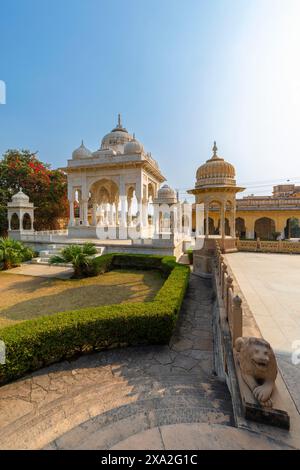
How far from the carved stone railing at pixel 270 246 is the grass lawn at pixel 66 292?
583 cm

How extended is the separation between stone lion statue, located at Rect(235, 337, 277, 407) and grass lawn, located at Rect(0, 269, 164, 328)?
5222 millimetres

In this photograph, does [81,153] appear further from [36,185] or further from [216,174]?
[216,174]

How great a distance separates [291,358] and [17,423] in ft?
12.4

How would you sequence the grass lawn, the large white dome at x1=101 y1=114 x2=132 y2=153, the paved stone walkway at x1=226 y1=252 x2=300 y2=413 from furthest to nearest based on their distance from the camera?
1. the large white dome at x1=101 y1=114 x2=132 y2=153
2. the grass lawn
3. the paved stone walkway at x1=226 y1=252 x2=300 y2=413

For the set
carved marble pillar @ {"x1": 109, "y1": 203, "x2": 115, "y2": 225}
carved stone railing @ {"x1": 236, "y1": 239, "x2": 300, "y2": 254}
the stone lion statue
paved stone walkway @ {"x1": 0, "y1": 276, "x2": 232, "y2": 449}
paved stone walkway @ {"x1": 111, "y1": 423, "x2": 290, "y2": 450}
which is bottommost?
paved stone walkway @ {"x1": 0, "y1": 276, "x2": 232, "y2": 449}

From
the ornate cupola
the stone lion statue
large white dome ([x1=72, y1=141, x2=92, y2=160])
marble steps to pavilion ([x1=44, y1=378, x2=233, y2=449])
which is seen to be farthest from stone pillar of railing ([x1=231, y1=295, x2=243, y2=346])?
large white dome ([x1=72, y1=141, x2=92, y2=160])

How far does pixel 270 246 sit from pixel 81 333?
12.3 metres

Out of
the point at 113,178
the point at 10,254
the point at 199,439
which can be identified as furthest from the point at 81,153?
the point at 199,439

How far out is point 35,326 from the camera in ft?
13.4

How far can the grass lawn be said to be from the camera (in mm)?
6652

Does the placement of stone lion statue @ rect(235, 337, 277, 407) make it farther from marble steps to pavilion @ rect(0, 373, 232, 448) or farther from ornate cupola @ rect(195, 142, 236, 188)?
ornate cupola @ rect(195, 142, 236, 188)

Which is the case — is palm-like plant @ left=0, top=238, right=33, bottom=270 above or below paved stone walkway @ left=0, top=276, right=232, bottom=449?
above

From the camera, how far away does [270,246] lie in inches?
519
